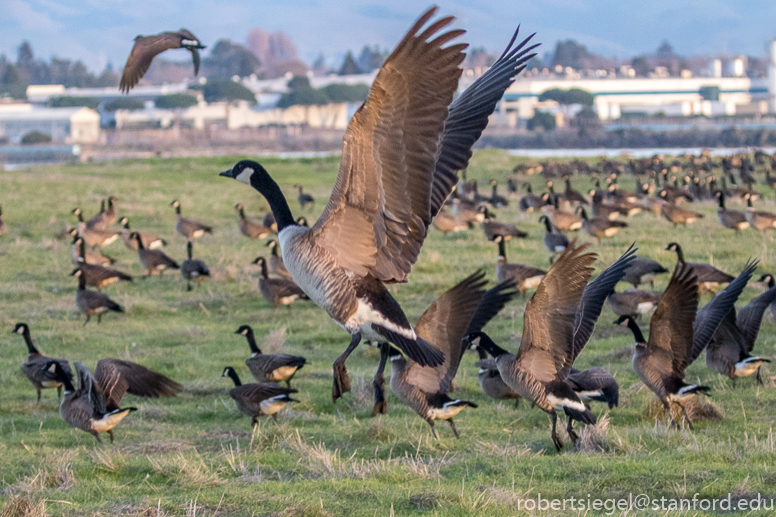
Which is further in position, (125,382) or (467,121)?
(125,382)

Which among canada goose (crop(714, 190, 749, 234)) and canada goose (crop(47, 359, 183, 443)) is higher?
canada goose (crop(714, 190, 749, 234))

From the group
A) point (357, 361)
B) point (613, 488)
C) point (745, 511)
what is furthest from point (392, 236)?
point (357, 361)

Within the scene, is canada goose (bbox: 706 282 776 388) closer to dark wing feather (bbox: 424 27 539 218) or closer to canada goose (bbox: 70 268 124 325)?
dark wing feather (bbox: 424 27 539 218)

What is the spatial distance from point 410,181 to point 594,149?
96.2m

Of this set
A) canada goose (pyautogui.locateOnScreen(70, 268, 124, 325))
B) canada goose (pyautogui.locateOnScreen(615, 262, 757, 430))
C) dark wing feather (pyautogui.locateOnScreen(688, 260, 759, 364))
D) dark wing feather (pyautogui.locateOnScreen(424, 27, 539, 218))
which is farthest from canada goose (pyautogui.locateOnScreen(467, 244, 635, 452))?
canada goose (pyautogui.locateOnScreen(70, 268, 124, 325))

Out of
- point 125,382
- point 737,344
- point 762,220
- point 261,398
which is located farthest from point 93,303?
point 762,220

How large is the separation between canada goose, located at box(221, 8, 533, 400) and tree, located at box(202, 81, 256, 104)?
435 feet

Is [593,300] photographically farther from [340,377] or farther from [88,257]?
[88,257]

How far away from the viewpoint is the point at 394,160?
16.1 ft

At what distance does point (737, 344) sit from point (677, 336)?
179cm

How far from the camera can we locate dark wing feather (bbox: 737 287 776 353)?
30.8 feet

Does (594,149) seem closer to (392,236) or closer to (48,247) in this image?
(48,247)

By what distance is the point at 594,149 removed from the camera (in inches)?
3851

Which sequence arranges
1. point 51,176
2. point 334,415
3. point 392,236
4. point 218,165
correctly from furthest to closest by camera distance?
1. point 218,165
2. point 51,176
3. point 334,415
4. point 392,236
